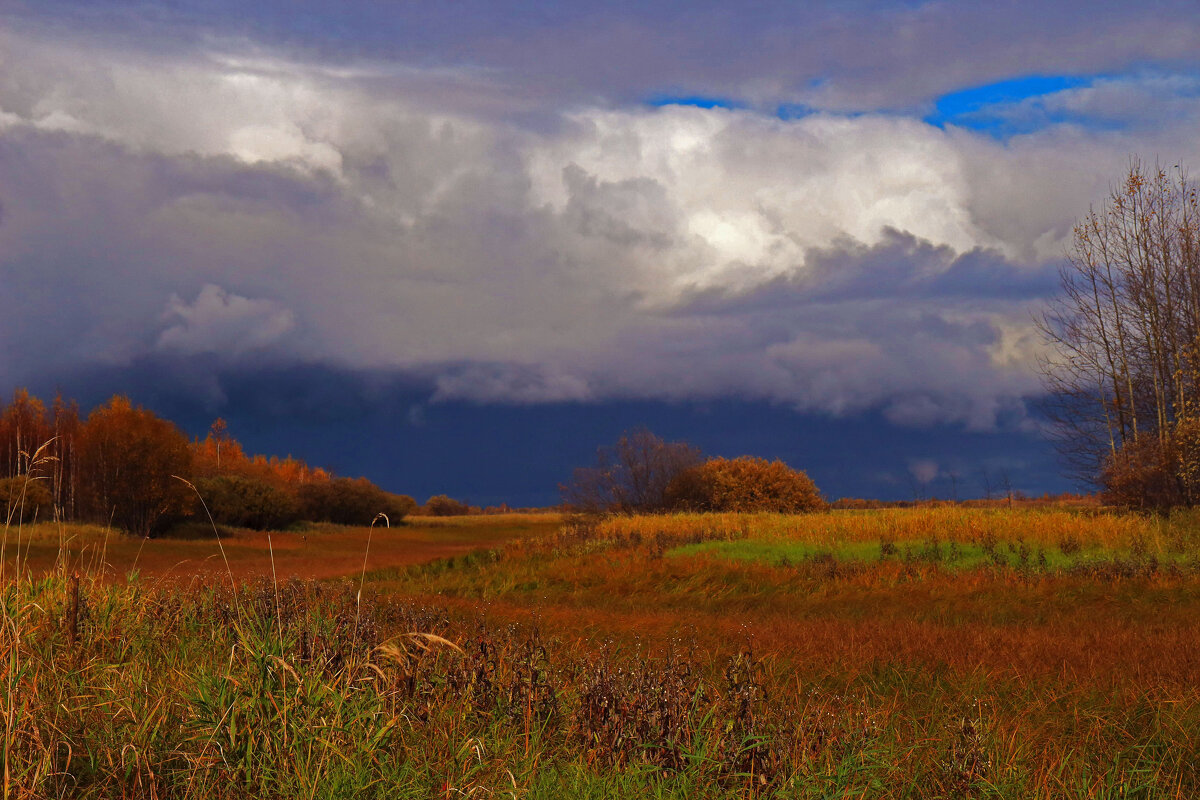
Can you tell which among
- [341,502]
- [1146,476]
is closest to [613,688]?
[1146,476]

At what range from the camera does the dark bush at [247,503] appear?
3647 centimetres

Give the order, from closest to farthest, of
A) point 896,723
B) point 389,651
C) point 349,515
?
point 389,651 → point 896,723 → point 349,515

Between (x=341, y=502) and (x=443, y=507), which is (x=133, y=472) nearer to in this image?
(x=341, y=502)

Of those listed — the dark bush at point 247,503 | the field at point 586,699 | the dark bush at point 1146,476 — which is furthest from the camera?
the dark bush at point 247,503

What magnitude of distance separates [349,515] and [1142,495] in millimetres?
39553

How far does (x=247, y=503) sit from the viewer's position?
37.9 m

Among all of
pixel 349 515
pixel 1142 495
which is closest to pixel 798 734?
pixel 1142 495

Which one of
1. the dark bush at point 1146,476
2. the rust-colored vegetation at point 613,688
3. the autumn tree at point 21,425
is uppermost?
the autumn tree at point 21,425

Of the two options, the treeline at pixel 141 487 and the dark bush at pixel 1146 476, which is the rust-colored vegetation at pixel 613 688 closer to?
the dark bush at pixel 1146 476

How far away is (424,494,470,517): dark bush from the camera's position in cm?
7850

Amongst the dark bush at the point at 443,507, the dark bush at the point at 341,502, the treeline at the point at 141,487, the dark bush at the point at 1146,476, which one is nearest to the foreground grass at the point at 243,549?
the treeline at the point at 141,487

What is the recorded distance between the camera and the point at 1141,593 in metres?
13.2

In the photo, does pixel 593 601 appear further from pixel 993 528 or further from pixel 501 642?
pixel 993 528

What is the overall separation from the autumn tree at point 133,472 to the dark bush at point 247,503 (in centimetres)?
307
